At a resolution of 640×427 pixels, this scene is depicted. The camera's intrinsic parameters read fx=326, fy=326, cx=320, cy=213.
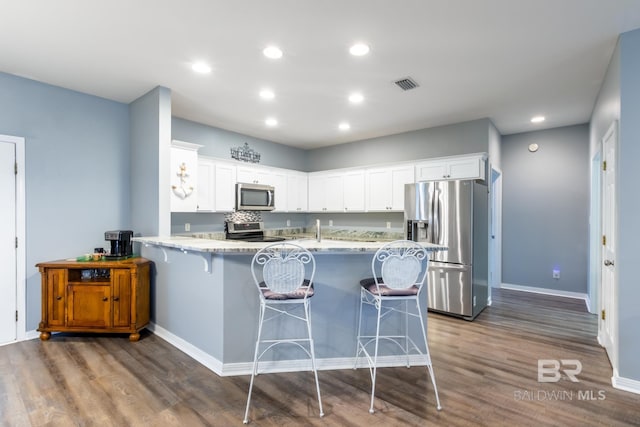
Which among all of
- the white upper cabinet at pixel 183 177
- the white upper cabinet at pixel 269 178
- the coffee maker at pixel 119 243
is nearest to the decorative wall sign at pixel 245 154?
the white upper cabinet at pixel 269 178

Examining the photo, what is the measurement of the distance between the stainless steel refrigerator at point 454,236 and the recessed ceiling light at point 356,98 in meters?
1.42

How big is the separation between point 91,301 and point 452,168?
4.66 m

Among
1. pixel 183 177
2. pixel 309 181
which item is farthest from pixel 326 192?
pixel 183 177

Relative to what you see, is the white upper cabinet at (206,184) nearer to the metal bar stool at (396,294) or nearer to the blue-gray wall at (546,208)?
the metal bar stool at (396,294)

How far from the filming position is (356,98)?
388 cm

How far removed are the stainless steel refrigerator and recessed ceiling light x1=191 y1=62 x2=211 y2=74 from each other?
117 inches

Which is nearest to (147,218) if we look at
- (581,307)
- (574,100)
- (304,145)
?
(304,145)

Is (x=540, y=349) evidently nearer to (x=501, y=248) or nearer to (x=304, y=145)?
(x=501, y=248)

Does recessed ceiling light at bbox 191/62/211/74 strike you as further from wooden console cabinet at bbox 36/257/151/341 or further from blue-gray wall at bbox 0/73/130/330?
wooden console cabinet at bbox 36/257/151/341

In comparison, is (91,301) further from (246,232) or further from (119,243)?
(246,232)

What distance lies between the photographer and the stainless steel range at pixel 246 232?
15.7 ft

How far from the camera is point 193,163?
13.5 ft

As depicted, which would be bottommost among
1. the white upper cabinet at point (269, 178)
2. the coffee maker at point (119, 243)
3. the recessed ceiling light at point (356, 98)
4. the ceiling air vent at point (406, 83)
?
the coffee maker at point (119, 243)

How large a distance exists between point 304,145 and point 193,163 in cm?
279
